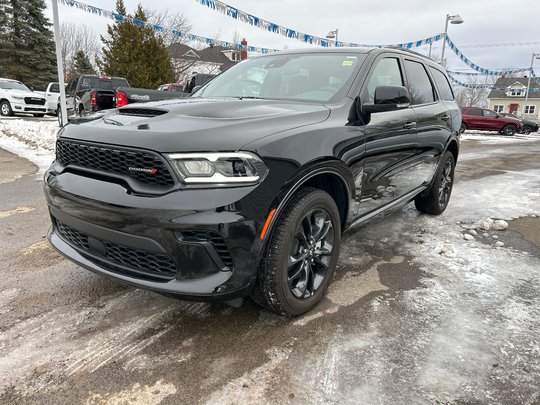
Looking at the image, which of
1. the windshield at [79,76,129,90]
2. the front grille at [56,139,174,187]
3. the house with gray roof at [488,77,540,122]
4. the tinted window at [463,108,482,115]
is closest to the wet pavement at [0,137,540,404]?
the front grille at [56,139,174,187]

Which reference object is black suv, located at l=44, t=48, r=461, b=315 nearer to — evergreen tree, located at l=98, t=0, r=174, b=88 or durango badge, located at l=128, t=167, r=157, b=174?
durango badge, located at l=128, t=167, r=157, b=174

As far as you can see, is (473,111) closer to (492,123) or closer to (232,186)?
(492,123)

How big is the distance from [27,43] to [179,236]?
42.0 m

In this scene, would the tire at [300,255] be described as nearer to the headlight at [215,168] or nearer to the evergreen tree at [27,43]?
the headlight at [215,168]

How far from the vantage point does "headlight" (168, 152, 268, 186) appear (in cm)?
203

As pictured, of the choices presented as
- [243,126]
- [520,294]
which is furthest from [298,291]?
[520,294]

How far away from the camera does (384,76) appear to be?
3.45 m

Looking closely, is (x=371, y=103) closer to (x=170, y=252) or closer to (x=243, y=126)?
(x=243, y=126)

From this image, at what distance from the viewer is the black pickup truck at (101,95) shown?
364 inches

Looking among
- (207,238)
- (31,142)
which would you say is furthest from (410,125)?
(31,142)

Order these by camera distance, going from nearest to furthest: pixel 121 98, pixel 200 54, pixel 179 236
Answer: pixel 179 236
pixel 121 98
pixel 200 54

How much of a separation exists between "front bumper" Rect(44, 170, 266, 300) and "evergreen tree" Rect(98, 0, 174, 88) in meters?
22.6

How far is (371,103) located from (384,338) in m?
1.70

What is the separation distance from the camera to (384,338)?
7.92 feet
